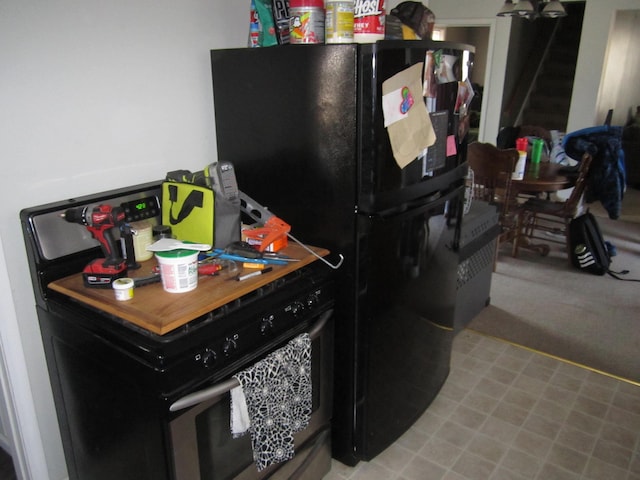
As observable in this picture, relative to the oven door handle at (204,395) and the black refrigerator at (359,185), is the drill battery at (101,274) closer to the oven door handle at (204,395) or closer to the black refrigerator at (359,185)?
the oven door handle at (204,395)

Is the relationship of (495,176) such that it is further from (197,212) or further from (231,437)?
(231,437)

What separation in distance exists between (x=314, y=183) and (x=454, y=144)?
591 millimetres

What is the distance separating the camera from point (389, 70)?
1.45m

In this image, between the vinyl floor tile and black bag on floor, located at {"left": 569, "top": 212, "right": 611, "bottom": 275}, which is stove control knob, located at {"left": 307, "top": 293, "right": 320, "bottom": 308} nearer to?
the vinyl floor tile

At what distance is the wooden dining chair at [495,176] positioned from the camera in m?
3.54

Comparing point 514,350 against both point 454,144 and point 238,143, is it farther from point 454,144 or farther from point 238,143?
point 238,143

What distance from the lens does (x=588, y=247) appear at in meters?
3.66

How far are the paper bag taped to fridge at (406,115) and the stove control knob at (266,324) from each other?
630 mm

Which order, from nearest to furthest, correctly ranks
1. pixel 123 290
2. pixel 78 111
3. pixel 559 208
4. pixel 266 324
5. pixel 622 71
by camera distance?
pixel 123 290 < pixel 266 324 < pixel 78 111 < pixel 559 208 < pixel 622 71

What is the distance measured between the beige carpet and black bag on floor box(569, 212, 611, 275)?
7cm

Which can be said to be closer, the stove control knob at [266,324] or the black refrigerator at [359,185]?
the stove control knob at [266,324]

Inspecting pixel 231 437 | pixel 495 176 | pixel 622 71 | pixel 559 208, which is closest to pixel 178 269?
pixel 231 437

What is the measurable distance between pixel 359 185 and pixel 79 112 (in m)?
0.87

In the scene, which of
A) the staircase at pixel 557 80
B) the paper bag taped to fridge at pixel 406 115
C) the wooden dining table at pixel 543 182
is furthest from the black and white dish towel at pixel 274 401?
the staircase at pixel 557 80
